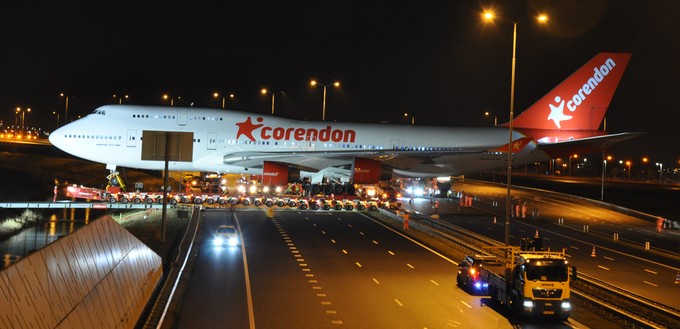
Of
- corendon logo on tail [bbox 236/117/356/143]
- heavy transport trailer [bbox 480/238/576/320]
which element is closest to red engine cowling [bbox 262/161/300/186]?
corendon logo on tail [bbox 236/117/356/143]

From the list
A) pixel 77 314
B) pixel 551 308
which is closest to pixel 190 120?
pixel 551 308

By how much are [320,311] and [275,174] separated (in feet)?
104

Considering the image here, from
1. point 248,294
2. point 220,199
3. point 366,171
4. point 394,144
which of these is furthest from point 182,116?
point 248,294

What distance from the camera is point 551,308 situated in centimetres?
2092

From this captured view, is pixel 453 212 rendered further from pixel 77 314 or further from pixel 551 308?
pixel 77 314

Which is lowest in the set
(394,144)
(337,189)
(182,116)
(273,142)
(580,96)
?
(337,189)

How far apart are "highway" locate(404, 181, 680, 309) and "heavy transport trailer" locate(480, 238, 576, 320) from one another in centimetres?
647

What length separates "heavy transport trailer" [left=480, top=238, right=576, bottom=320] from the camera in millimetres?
20938

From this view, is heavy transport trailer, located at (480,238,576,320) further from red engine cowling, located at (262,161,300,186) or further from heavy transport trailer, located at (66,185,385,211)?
heavy transport trailer, located at (66,185,385,211)

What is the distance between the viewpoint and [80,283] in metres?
13.2

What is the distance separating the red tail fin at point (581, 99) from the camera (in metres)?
57.8

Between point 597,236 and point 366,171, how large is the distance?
18.8 metres

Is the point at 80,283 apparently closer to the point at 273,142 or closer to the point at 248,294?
the point at 248,294

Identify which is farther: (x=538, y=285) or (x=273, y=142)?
(x=273, y=142)
